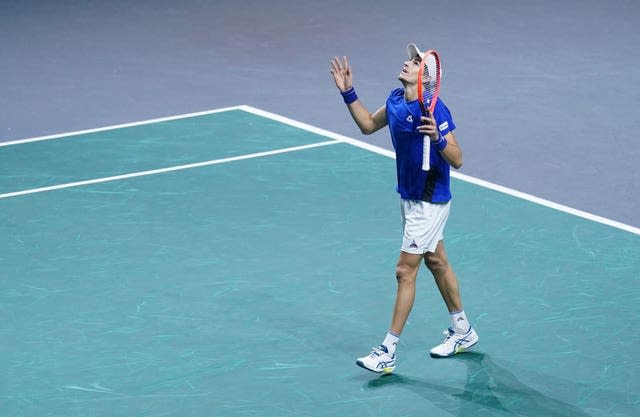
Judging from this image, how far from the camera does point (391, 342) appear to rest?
8305mm

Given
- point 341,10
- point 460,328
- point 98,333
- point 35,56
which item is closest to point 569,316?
point 460,328

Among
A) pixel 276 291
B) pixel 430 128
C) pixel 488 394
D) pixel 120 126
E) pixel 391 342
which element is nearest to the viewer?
pixel 430 128

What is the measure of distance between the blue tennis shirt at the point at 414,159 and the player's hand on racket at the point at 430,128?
31 centimetres

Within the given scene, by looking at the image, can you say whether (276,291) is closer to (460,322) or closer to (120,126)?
(460,322)

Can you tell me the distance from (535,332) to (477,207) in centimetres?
273

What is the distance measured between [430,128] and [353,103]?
0.89 metres

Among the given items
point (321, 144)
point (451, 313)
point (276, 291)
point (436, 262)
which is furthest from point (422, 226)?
point (321, 144)

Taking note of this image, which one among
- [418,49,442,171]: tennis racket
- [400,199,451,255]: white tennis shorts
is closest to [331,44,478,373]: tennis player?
[400,199,451,255]: white tennis shorts

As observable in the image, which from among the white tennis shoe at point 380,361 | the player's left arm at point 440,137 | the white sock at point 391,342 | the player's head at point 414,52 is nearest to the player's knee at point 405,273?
the white sock at point 391,342

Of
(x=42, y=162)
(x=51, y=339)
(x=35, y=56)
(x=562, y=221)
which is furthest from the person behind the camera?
(x=35, y=56)

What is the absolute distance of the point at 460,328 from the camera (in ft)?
28.3

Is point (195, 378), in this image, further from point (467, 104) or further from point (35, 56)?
point (35, 56)

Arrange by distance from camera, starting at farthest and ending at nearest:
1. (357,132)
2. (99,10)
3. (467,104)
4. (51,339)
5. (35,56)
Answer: (99,10), (35,56), (467,104), (357,132), (51,339)

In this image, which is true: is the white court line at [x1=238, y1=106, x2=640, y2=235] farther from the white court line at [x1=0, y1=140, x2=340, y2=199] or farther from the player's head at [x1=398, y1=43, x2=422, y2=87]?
the player's head at [x1=398, y1=43, x2=422, y2=87]
